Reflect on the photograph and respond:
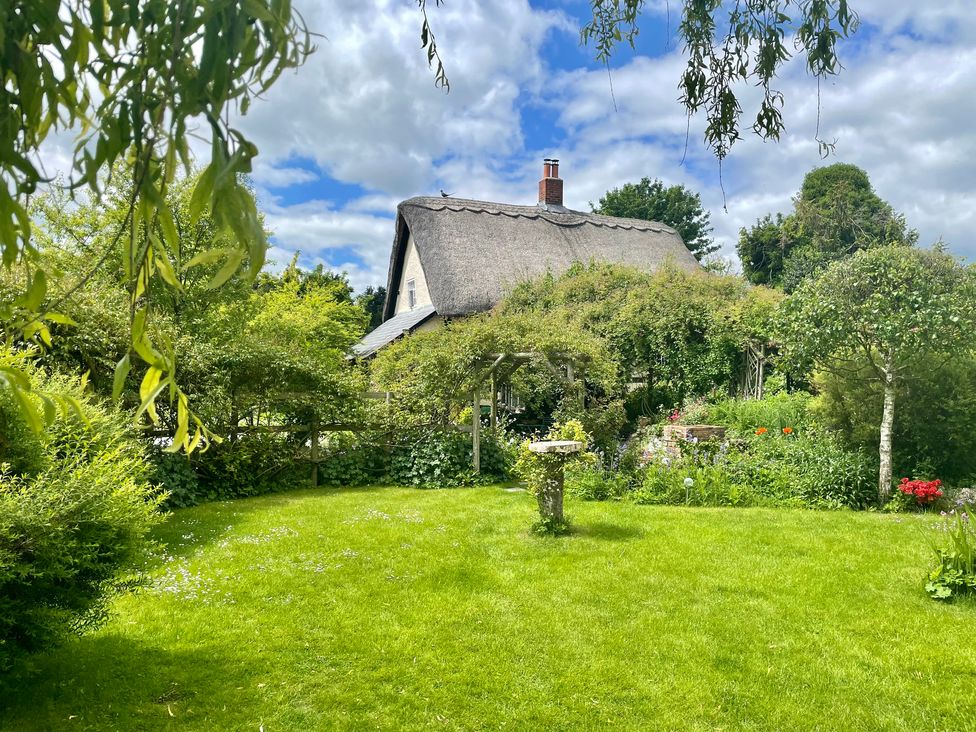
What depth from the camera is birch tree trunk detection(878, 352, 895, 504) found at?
7168mm

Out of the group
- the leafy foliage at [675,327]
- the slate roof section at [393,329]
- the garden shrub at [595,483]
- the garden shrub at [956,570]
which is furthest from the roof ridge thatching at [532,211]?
the garden shrub at [956,570]

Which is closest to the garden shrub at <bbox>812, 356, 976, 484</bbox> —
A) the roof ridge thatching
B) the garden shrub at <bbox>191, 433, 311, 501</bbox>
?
the garden shrub at <bbox>191, 433, 311, 501</bbox>

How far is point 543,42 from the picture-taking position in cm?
308

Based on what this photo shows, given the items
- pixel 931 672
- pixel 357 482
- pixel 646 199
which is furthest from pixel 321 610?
pixel 646 199

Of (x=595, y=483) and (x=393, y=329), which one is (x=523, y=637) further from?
(x=393, y=329)

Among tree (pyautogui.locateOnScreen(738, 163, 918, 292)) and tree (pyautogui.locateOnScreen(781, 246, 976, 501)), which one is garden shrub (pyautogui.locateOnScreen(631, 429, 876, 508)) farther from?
tree (pyautogui.locateOnScreen(738, 163, 918, 292))

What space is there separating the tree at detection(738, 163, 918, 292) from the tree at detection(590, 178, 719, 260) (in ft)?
24.0

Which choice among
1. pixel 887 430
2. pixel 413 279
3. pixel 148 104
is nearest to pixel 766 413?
pixel 887 430

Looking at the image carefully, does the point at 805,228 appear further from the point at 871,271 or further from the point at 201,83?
the point at 201,83

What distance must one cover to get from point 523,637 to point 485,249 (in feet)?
52.6

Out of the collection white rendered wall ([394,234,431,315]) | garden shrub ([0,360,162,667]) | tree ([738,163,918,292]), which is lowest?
garden shrub ([0,360,162,667])

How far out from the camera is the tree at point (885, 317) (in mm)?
6789

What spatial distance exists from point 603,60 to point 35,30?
108 inches

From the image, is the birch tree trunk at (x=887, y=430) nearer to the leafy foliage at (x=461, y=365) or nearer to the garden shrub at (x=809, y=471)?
the garden shrub at (x=809, y=471)
